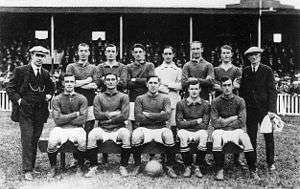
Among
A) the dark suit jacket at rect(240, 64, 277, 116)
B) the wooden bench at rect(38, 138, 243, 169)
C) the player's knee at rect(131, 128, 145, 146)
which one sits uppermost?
the dark suit jacket at rect(240, 64, 277, 116)

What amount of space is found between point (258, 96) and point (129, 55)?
985 centimetres

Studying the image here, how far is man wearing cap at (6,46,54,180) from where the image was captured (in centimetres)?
644

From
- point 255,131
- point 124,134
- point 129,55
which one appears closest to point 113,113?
point 124,134

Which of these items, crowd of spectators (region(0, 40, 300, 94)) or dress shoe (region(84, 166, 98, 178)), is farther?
crowd of spectators (region(0, 40, 300, 94))

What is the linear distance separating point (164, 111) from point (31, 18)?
39.0 feet

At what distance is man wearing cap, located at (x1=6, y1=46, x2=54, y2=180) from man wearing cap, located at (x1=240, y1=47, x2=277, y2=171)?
10.2 ft

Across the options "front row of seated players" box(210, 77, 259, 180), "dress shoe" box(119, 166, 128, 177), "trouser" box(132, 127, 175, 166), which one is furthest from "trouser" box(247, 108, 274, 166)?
"dress shoe" box(119, 166, 128, 177)

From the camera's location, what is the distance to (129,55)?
53.4 ft

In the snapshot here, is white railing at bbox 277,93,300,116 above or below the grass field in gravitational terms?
above

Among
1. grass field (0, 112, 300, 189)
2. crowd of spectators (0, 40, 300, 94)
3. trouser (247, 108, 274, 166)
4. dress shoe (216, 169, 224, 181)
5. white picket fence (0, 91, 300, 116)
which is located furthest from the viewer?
crowd of spectators (0, 40, 300, 94)

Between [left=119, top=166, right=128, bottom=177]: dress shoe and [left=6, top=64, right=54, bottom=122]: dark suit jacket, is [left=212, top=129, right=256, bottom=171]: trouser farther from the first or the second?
[left=6, top=64, right=54, bottom=122]: dark suit jacket

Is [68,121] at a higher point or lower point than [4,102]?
lower

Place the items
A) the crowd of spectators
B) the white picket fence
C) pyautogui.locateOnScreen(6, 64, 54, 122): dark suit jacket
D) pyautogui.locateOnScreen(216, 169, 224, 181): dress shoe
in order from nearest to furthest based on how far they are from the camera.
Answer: pyautogui.locateOnScreen(216, 169, 224, 181): dress shoe, pyautogui.locateOnScreen(6, 64, 54, 122): dark suit jacket, the white picket fence, the crowd of spectators

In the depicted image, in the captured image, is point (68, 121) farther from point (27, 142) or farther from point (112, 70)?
point (112, 70)
